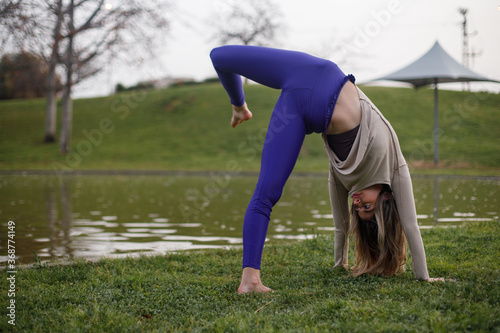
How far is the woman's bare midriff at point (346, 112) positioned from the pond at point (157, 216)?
2.44m

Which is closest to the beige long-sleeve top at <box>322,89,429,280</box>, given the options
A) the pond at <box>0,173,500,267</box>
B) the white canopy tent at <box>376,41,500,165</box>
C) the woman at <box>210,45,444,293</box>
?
the woman at <box>210,45,444,293</box>

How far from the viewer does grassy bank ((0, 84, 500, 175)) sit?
22.4 metres

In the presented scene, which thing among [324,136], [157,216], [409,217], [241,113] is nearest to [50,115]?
[157,216]

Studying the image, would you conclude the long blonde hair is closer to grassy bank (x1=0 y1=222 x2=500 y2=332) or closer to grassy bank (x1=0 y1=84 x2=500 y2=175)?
grassy bank (x1=0 y1=222 x2=500 y2=332)

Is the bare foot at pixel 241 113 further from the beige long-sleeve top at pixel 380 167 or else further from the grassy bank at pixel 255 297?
the grassy bank at pixel 255 297

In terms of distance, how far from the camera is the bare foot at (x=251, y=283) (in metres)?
3.07

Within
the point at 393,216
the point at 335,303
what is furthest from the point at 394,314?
the point at 393,216

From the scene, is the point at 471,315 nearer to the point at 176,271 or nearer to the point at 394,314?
the point at 394,314

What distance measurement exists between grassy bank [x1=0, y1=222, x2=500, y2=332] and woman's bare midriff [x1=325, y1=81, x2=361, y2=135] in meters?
1.05

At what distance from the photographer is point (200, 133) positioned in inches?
1121

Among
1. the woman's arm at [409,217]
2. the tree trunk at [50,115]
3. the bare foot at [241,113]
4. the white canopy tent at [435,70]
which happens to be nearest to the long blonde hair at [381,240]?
the woman's arm at [409,217]

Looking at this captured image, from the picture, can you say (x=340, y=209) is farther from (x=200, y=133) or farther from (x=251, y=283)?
(x=200, y=133)

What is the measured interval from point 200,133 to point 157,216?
67.3 ft

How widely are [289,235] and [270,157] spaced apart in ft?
11.3
